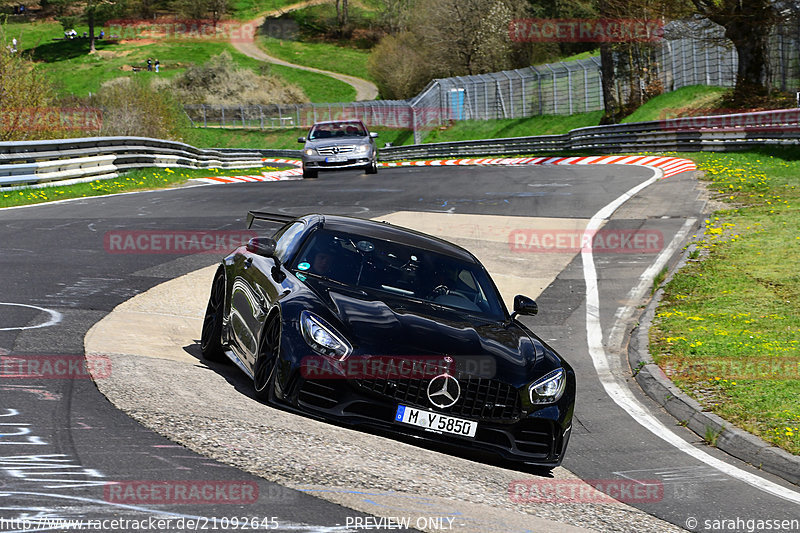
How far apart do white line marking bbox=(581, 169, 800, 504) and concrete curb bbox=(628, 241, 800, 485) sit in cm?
20

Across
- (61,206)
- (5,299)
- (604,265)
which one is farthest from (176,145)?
(5,299)

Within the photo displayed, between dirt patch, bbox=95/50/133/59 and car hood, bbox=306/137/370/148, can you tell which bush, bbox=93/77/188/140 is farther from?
dirt patch, bbox=95/50/133/59

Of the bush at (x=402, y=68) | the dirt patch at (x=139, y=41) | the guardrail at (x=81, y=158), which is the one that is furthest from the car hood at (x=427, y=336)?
the dirt patch at (x=139, y=41)

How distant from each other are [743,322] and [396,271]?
5.63 meters

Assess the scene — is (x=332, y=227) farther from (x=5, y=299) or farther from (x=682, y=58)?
(x=682, y=58)

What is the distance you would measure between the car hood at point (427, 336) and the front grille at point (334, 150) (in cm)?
2401

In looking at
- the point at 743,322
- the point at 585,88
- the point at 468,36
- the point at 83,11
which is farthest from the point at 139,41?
the point at 743,322

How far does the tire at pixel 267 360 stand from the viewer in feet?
23.1

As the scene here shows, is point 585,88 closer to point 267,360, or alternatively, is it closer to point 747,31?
point 747,31

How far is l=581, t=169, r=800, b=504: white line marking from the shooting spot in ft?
23.7

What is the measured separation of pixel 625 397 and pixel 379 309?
3.42m

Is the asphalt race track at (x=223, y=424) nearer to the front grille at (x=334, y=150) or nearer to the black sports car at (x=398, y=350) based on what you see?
the black sports car at (x=398, y=350)

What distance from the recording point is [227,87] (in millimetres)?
97375

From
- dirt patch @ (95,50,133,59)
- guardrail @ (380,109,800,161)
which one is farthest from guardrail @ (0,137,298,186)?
dirt patch @ (95,50,133,59)
